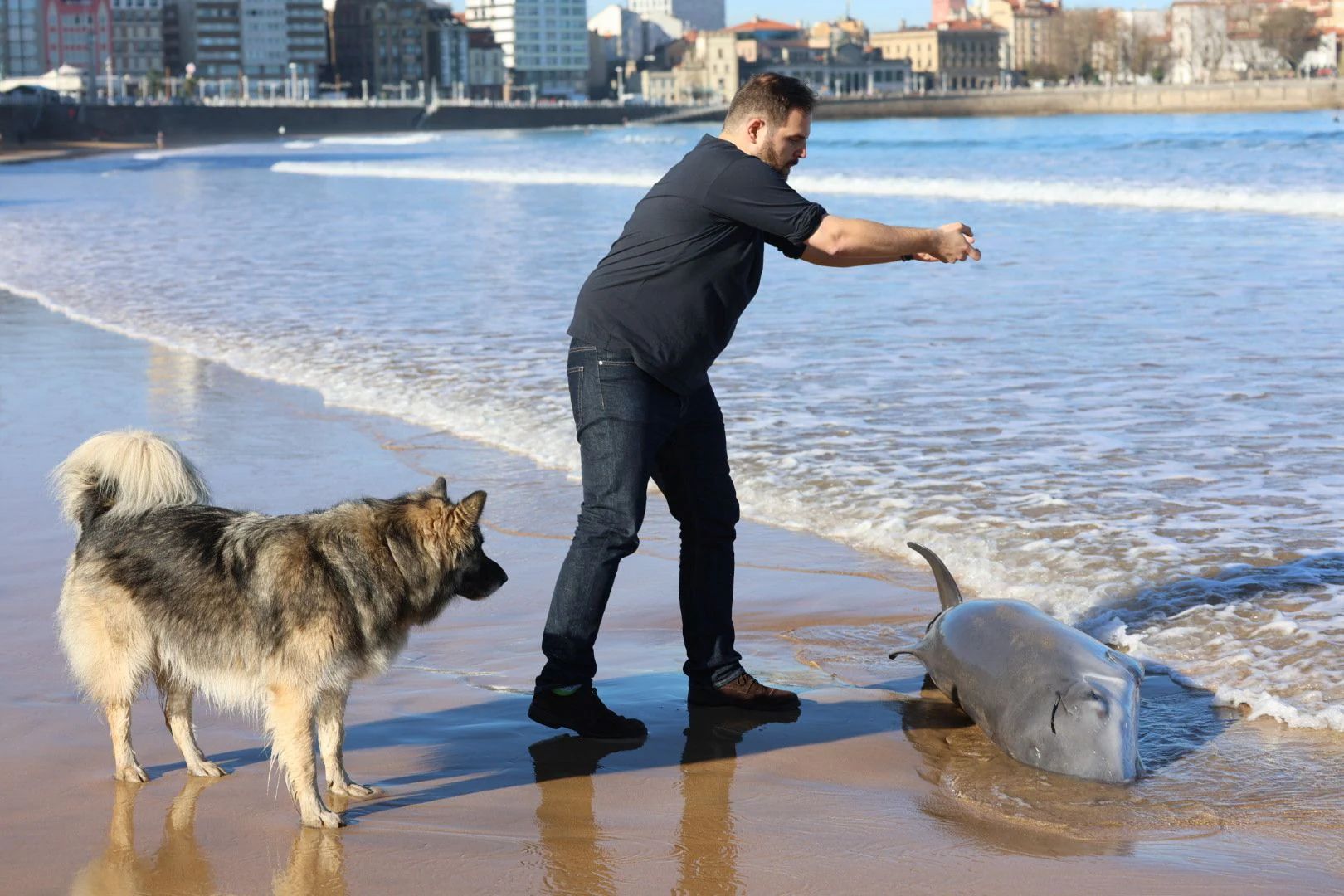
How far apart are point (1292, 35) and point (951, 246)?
156975 millimetres

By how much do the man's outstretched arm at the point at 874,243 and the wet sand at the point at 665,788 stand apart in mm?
1242

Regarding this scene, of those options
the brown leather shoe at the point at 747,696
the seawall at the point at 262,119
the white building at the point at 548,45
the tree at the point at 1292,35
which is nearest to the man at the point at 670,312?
the brown leather shoe at the point at 747,696

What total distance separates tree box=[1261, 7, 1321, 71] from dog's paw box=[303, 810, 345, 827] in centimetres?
15594

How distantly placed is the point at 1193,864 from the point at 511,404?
19.8ft

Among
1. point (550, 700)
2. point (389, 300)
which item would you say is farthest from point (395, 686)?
point (389, 300)

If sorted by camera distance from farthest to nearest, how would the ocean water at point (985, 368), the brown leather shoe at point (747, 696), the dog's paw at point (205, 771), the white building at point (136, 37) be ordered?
the white building at point (136, 37)
the ocean water at point (985, 368)
the brown leather shoe at point (747, 696)
the dog's paw at point (205, 771)

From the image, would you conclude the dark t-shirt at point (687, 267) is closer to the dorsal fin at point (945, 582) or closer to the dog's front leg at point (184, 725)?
the dorsal fin at point (945, 582)

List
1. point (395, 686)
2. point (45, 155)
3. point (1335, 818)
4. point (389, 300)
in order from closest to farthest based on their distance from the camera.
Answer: point (1335, 818)
point (395, 686)
point (389, 300)
point (45, 155)

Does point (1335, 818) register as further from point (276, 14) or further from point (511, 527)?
point (276, 14)

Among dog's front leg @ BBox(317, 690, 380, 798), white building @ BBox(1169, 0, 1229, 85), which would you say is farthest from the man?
white building @ BBox(1169, 0, 1229, 85)

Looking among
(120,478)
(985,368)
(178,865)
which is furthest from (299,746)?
(985,368)

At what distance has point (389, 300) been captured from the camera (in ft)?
45.0

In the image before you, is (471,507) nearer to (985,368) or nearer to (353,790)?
(353,790)

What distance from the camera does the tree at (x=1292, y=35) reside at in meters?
142
